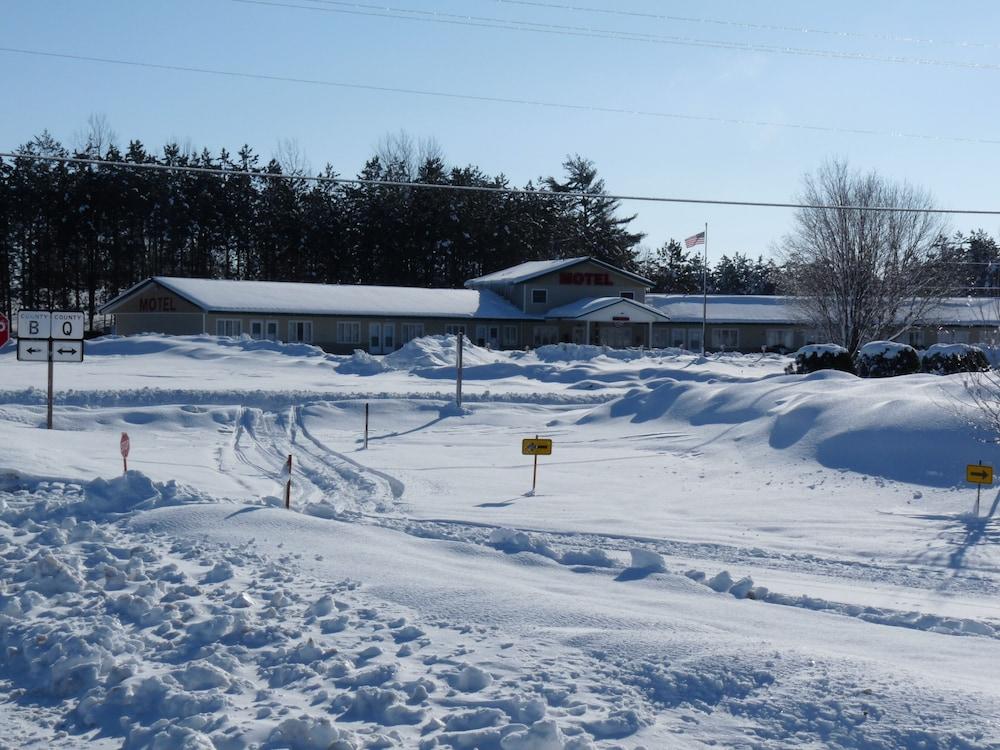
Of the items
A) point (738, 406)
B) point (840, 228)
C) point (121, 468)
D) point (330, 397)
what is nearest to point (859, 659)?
point (121, 468)

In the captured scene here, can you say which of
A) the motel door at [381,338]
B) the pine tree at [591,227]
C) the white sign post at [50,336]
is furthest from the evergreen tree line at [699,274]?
the white sign post at [50,336]

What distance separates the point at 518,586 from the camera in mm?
8945

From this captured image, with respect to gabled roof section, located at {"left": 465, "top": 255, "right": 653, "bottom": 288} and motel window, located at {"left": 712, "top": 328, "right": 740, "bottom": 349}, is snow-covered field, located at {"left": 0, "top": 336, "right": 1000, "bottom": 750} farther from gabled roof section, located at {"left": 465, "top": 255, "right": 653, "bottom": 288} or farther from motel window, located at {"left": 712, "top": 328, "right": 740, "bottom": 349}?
motel window, located at {"left": 712, "top": 328, "right": 740, "bottom": 349}

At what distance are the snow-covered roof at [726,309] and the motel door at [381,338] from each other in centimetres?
1828

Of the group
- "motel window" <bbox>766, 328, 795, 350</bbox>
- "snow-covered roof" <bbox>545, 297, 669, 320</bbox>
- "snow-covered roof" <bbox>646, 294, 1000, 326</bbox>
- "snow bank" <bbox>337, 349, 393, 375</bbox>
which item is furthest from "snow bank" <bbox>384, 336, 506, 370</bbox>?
"motel window" <bbox>766, 328, 795, 350</bbox>

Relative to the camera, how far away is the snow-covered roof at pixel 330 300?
A: 54.3 metres

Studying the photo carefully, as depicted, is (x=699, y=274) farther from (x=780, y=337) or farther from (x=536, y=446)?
(x=536, y=446)

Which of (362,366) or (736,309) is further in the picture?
(736,309)

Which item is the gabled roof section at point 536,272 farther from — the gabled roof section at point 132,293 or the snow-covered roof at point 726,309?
the gabled roof section at point 132,293

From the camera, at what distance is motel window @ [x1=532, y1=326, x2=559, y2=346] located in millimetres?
63094

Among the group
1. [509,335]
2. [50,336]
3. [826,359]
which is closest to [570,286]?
[509,335]

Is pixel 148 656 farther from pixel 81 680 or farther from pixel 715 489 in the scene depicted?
pixel 715 489

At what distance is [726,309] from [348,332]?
2631cm

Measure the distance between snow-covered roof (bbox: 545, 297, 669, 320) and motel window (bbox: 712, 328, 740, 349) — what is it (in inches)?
232
